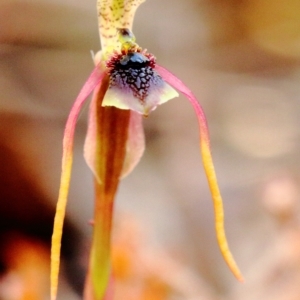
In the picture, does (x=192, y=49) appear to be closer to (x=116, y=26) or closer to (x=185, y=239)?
(x=185, y=239)

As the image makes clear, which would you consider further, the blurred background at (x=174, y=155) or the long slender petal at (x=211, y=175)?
the blurred background at (x=174, y=155)

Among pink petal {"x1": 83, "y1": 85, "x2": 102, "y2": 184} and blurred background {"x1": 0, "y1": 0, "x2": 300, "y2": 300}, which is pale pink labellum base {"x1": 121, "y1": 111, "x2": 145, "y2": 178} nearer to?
pink petal {"x1": 83, "y1": 85, "x2": 102, "y2": 184}

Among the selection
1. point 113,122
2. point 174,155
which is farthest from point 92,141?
point 174,155

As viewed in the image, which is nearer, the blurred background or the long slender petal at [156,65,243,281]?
the long slender petal at [156,65,243,281]

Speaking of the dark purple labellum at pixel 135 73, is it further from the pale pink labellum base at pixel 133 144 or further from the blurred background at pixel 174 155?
→ the blurred background at pixel 174 155

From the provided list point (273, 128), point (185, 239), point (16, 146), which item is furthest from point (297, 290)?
point (16, 146)

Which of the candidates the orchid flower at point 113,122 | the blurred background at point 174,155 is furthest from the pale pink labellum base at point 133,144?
the blurred background at point 174,155

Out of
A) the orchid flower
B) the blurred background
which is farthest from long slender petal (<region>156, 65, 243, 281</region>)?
the blurred background
